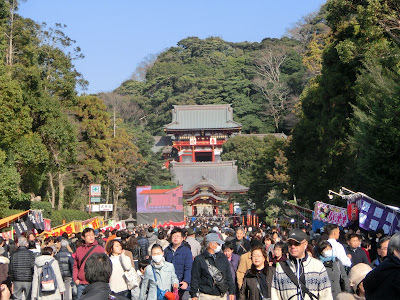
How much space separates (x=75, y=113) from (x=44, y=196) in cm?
518

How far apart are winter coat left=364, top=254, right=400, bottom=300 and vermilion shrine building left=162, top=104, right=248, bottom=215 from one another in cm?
5818

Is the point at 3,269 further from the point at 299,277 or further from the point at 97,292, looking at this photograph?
the point at 299,277

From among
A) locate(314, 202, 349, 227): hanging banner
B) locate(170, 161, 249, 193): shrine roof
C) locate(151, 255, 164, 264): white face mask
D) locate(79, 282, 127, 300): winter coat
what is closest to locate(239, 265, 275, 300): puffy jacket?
locate(151, 255, 164, 264): white face mask

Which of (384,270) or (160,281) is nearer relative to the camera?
(384,270)

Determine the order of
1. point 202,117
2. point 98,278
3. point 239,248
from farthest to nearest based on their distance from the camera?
1. point 202,117
2. point 239,248
3. point 98,278

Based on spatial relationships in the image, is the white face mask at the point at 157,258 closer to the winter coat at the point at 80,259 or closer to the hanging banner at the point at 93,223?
the winter coat at the point at 80,259

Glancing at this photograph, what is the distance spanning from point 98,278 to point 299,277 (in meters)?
1.59

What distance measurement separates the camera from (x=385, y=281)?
3.14 meters

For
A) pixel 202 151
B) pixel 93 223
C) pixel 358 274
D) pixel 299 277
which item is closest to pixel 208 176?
pixel 202 151

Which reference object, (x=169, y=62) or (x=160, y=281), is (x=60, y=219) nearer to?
(x=160, y=281)

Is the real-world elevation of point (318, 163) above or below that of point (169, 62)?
below

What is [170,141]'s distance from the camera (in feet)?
244

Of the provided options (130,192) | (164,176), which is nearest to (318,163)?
(130,192)

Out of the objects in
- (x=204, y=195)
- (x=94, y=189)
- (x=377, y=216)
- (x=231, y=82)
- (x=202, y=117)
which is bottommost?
(x=377, y=216)
